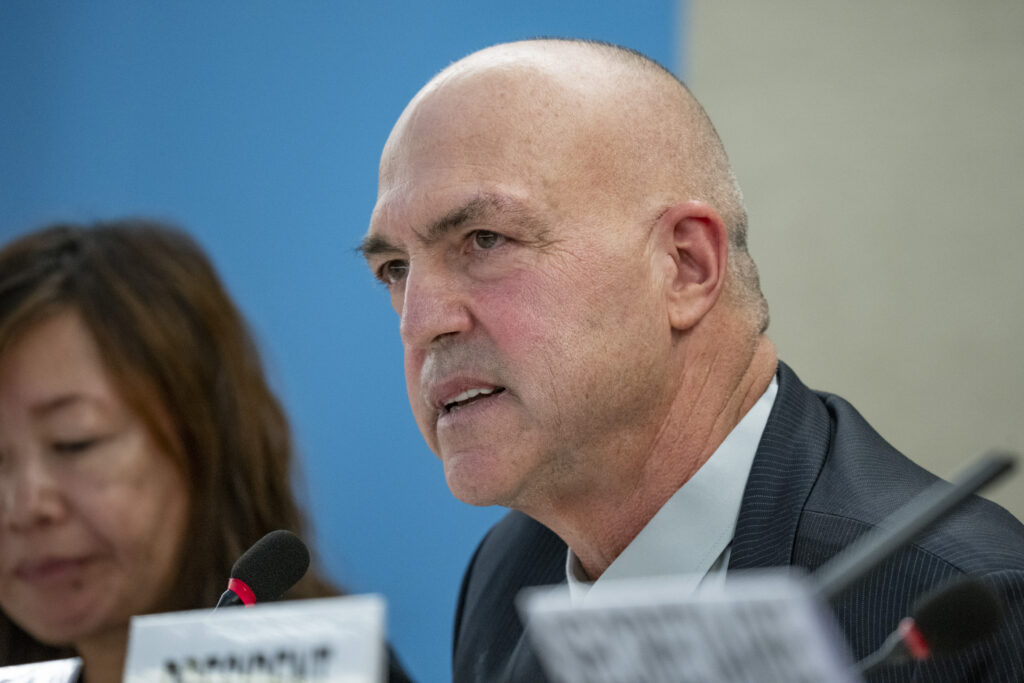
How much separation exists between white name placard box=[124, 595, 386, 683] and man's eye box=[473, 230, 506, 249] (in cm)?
66

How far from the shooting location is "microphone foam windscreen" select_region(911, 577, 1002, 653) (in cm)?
66

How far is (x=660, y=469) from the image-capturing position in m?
1.31

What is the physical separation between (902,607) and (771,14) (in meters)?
1.62

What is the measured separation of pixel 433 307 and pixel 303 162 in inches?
59.1

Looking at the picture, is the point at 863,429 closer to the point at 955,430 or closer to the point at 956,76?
the point at 955,430

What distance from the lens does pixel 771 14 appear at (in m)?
2.33

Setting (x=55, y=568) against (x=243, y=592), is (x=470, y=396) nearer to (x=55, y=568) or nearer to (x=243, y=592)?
(x=243, y=592)

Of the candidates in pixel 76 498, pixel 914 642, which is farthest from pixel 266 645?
pixel 76 498

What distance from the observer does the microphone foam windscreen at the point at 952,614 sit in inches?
26.1

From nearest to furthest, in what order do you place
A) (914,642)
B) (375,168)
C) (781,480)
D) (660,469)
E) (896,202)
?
(914,642) → (781,480) → (660,469) → (896,202) → (375,168)

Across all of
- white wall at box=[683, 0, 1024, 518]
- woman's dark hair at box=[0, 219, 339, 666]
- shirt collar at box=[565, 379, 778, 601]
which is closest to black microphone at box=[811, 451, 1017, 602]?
shirt collar at box=[565, 379, 778, 601]

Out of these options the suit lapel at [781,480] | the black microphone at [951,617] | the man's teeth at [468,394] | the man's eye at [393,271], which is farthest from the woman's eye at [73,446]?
the black microphone at [951,617]

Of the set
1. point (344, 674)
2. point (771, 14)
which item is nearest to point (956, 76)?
point (771, 14)

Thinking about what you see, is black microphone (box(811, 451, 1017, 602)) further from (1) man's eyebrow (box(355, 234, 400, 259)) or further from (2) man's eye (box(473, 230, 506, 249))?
(1) man's eyebrow (box(355, 234, 400, 259))
